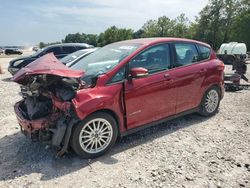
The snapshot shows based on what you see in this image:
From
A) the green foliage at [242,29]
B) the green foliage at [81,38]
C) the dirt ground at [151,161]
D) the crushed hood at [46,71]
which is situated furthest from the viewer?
the green foliage at [81,38]

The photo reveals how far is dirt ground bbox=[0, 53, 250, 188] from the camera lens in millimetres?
3744

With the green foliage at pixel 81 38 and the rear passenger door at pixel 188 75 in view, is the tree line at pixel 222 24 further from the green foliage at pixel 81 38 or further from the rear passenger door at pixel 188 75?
the rear passenger door at pixel 188 75

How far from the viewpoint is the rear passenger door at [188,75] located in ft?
17.6

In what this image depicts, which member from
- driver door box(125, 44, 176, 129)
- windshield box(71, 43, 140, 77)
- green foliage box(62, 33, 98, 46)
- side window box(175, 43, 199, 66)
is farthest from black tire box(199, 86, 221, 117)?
green foliage box(62, 33, 98, 46)

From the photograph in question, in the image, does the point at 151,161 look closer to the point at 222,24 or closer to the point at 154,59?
the point at 154,59

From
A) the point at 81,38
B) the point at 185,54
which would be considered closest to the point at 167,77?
the point at 185,54

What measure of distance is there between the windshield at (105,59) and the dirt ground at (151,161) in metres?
1.36

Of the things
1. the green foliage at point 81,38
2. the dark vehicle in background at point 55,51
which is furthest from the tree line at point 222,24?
the dark vehicle in background at point 55,51

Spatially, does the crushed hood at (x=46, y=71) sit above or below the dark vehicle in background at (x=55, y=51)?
above

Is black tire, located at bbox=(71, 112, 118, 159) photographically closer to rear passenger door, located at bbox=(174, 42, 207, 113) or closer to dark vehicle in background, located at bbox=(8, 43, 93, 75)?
rear passenger door, located at bbox=(174, 42, 207, 113)

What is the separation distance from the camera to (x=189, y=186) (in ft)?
11.7

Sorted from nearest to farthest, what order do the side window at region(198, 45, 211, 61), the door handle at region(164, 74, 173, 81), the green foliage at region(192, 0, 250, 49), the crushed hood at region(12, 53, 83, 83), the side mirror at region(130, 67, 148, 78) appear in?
the crushed hood at region(12, 53, 83, 83) < the side mirror at region(130, 67, 148, 78) < the door handle at region(164, 74, 173, 81) < the side window at region(198, 45, 211, 61) < the green foliage at region(192, 0, 250, 49)

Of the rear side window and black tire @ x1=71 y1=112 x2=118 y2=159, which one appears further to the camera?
the rear side window

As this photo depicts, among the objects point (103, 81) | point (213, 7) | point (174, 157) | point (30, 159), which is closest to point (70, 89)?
point (103, 81)
